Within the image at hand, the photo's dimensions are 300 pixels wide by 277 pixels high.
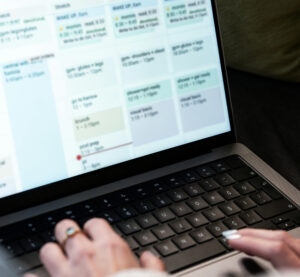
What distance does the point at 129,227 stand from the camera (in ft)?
2.10

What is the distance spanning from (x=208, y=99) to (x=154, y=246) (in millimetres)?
232

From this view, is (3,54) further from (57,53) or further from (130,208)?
(130,208)

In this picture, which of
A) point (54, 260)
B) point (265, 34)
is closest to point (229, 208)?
point (54, 260)

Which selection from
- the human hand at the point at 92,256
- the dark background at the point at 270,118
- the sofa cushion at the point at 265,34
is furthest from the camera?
the sofa cushion at the point at 265,34

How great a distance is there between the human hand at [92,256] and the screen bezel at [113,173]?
0.37 feet

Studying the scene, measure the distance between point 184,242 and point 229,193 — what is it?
11 cm

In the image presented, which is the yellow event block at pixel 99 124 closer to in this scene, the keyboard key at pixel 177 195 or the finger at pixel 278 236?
the keyboard key at pixel 177 195

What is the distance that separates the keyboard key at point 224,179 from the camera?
71 cm

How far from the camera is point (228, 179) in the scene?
72 centimetres

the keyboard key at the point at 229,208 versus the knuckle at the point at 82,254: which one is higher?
the knuckle at the point at 82,254

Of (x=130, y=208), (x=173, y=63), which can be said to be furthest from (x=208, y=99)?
(x=130, y=208)

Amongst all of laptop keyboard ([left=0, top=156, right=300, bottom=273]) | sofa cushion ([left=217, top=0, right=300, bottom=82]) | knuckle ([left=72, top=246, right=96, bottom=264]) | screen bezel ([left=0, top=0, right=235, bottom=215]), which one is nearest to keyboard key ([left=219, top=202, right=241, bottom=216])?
laptop keyboard ([left=0, top=156, right=300, bottom=273])

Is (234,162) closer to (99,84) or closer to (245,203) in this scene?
(245,203)

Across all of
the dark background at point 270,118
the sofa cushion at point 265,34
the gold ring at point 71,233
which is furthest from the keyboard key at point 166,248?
the sofa cushion at point 265,34
